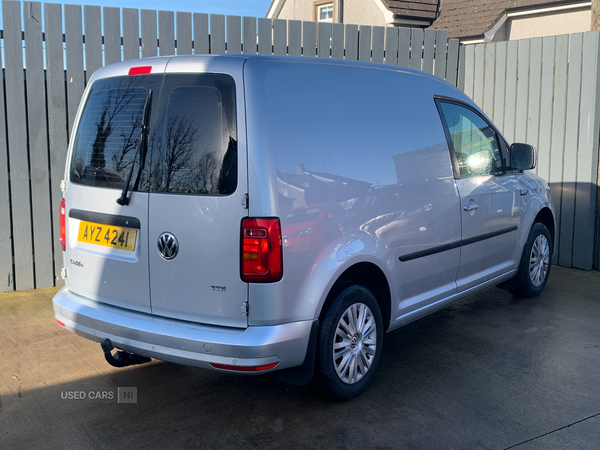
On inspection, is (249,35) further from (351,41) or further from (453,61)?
(453,61)

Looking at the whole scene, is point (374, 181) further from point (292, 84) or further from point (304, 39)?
point (304, 39)

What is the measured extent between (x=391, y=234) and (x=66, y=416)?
223 cm

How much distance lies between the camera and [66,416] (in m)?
3.49

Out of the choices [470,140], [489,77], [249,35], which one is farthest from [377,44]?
[470,140]

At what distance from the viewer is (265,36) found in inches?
261

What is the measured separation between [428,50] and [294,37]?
1.93 metres

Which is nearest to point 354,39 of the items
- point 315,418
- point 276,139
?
point 276,139

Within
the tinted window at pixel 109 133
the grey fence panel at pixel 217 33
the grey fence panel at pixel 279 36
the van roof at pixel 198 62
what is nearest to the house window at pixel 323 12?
the grey fence panel at pixel 279 36

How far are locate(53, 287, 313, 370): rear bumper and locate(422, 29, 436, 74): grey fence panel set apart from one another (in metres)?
5.41

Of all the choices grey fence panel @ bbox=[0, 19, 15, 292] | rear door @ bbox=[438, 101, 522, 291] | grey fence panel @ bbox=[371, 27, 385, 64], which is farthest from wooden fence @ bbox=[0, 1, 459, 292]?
rear door @ bbox=[438, 101, 522, 291]

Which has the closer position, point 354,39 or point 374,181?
point 374,181

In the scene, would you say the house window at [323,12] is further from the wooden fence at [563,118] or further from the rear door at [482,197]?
the rear door at [482,197]

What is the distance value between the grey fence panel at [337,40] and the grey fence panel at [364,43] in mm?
263

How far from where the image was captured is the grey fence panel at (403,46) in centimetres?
748
